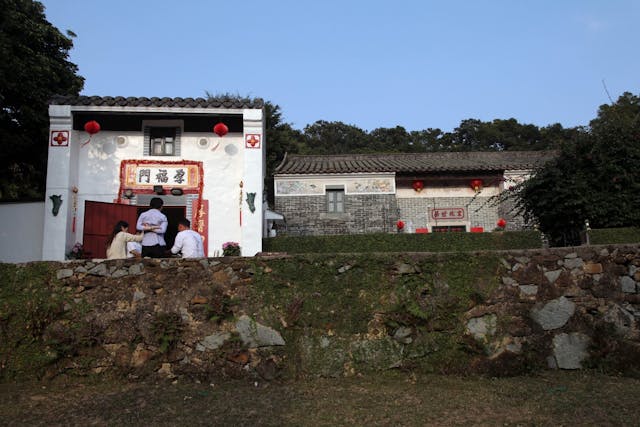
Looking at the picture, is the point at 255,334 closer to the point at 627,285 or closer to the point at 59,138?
the point at 627,285

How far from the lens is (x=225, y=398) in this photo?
4.91m

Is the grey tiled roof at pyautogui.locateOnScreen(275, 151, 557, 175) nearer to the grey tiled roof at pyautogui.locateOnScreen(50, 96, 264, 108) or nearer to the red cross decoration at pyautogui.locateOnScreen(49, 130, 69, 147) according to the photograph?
the grey tiled roof at pyautogui.locateOnScreen(50, 96, 264, 108)

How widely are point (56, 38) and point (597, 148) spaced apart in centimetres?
1477

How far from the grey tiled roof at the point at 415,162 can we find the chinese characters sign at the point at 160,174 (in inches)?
259

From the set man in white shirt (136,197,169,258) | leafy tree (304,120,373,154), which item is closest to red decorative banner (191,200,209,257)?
man in white shirt (136,197,169,258)

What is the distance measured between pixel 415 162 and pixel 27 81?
13139mm

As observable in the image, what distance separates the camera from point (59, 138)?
37.8 ft

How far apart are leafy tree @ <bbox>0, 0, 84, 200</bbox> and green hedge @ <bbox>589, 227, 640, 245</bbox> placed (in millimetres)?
12510

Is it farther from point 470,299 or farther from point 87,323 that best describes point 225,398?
point 470,299

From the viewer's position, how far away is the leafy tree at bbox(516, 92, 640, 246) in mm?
9930

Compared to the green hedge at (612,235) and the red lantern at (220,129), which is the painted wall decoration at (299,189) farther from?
the green hedge at (612,235)

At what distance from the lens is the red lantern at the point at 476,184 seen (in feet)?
61.5

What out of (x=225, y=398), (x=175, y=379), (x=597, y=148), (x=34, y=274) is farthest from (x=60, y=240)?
(x=597, y=148)

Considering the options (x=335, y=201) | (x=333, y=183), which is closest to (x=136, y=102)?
(x=333, y=183)
